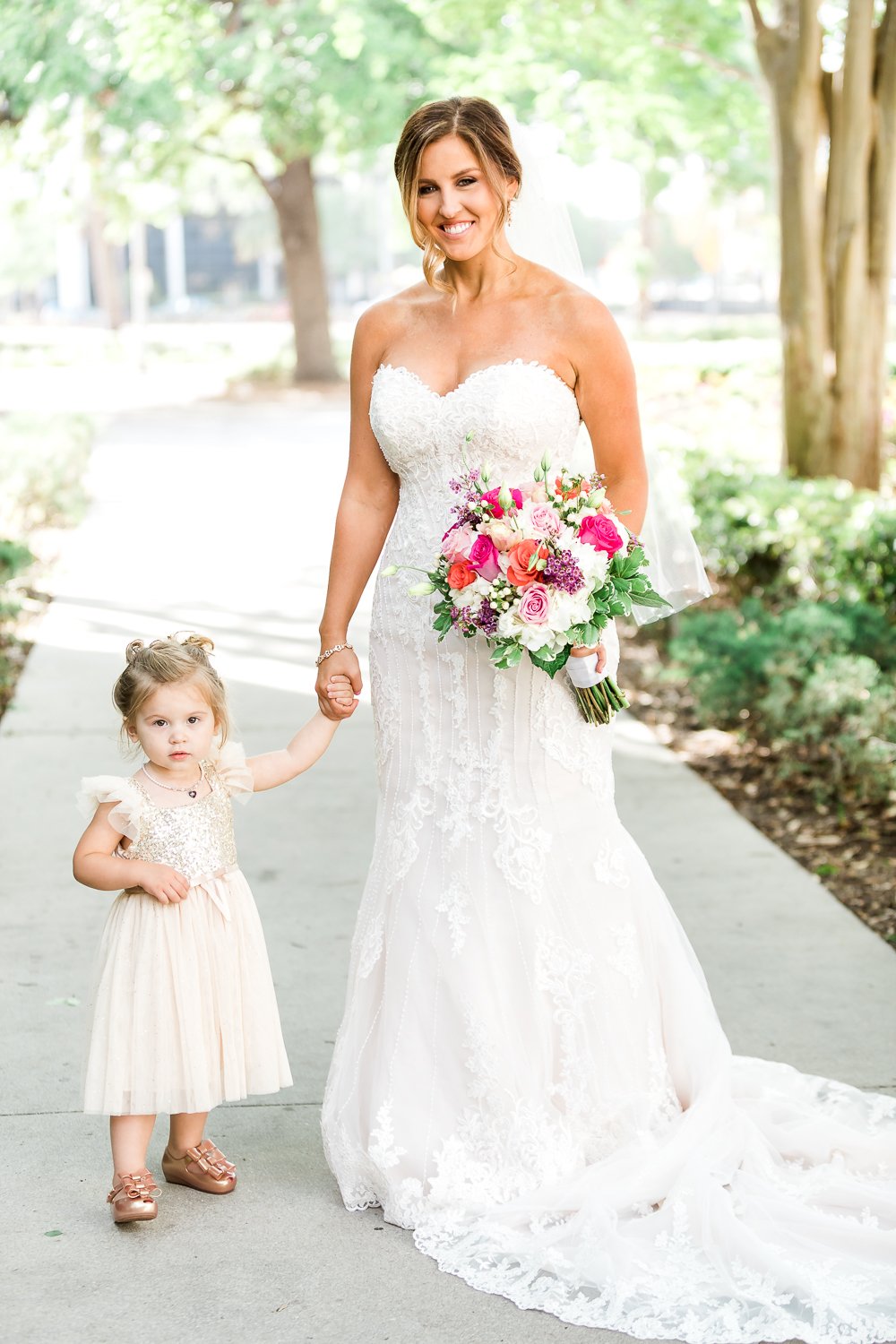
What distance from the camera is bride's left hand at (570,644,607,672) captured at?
347cm

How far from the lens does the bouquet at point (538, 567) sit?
3336 mm

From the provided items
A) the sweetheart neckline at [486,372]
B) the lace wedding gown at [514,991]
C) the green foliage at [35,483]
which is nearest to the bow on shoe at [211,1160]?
the lace wedding gown at [514,991]

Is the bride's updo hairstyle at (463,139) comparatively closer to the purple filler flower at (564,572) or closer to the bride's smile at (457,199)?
the bride's smile at (457,199)

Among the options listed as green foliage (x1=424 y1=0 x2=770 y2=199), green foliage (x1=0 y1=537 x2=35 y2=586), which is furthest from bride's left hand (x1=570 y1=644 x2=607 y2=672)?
green foliage (x1=424 y1=0 x2=770 y2=199)

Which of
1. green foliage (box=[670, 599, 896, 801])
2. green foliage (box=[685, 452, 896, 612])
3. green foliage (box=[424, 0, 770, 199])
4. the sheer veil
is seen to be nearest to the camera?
→ the sheer veil

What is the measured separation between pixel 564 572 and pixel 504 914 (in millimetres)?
850

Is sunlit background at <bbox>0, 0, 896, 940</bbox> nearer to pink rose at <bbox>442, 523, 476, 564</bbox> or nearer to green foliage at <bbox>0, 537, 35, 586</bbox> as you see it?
green foliage at <bbox>0, 537, 35, 586</bbox>

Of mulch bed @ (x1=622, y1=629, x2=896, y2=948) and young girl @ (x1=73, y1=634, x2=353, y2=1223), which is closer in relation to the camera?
young girl @ (x1=73, y1=634, x2=353, y2=1223)

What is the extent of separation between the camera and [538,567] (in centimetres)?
333

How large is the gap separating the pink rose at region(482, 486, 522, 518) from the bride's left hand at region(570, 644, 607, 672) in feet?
1.04

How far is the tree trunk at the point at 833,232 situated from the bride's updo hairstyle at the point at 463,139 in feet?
20.5

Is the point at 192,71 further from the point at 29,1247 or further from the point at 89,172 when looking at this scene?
the point at 29,1247

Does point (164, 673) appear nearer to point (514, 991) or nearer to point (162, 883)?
point (162, 883)

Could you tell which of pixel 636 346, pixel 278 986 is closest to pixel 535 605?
pixel 278 986
